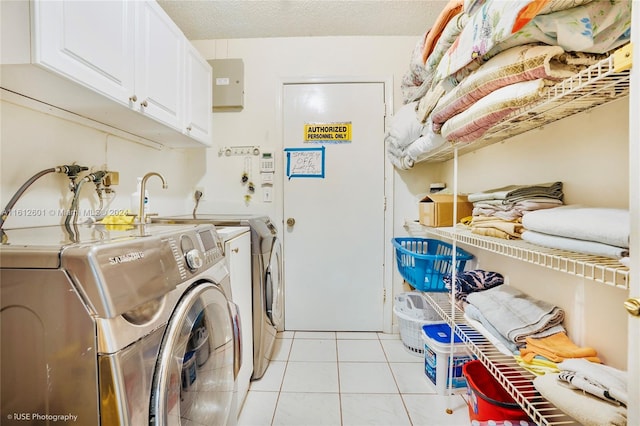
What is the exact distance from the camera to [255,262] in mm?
1611

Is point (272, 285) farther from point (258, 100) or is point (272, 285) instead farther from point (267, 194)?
point (258, 100)

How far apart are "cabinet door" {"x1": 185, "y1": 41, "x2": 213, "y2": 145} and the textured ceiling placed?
0.40m

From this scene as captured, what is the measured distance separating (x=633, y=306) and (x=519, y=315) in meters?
0.60

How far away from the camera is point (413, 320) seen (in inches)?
76.2

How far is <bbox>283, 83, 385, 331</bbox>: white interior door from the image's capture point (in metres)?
2.31

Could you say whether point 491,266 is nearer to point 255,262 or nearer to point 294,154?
point 255,262

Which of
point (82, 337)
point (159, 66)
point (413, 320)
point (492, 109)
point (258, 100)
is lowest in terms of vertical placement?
point (413, 320)

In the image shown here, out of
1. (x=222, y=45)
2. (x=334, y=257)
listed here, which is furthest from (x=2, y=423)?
(x=222, y=45)

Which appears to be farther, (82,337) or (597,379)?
(597,379)

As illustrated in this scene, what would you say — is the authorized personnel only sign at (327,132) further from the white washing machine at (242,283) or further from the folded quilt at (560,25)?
the folded quilt at (560,25)

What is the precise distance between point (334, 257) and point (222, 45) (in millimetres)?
2051

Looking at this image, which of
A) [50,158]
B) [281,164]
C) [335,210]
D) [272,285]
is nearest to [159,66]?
[50,158]

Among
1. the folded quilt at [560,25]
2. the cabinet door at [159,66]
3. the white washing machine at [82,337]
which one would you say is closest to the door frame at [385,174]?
the cabinet door at [159,66]

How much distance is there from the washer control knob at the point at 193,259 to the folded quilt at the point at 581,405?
1077 millimetres
